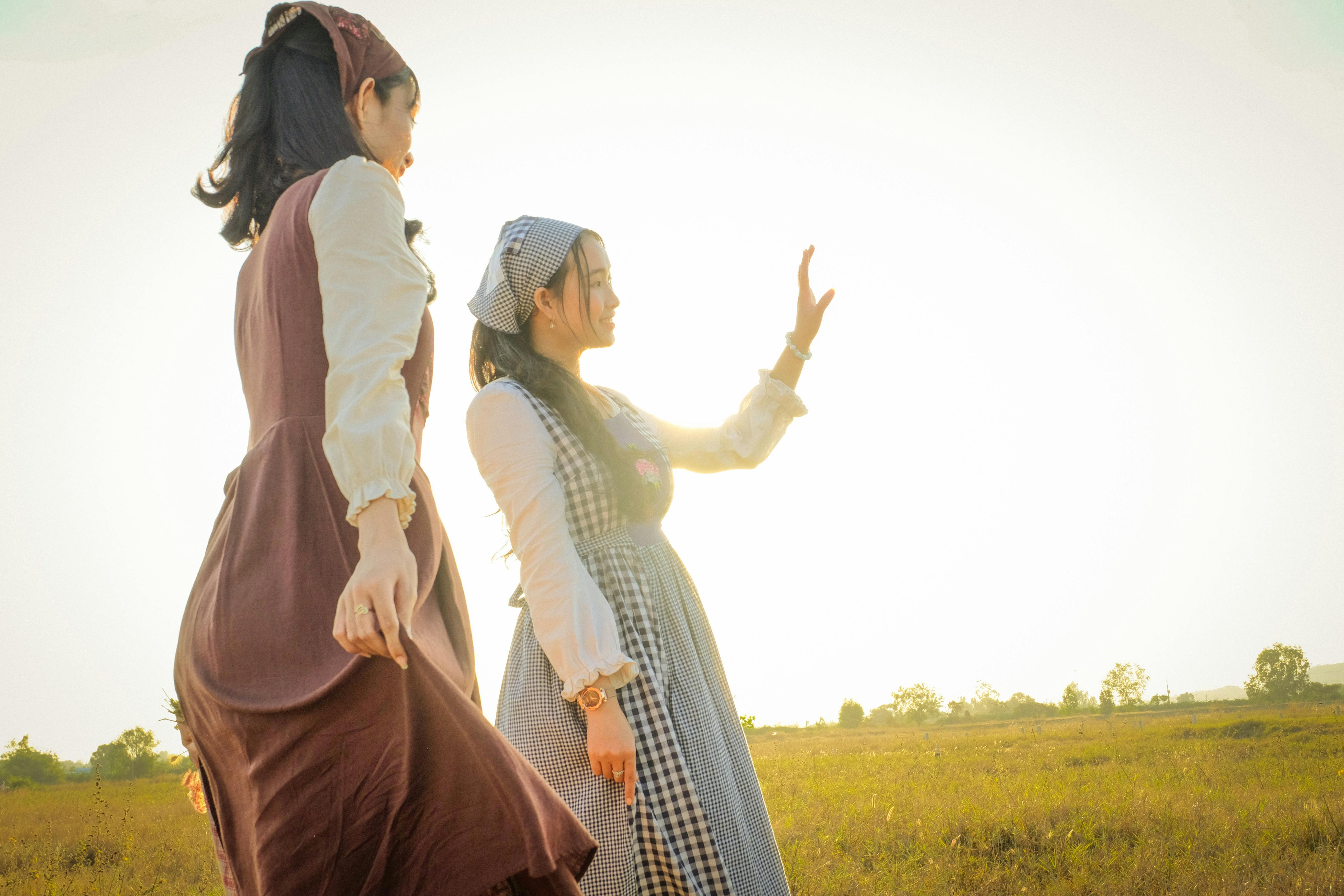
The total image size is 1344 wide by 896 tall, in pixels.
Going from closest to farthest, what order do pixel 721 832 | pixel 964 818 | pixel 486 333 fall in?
1. pixel 721 832
2. pixel 486 333
3. pixel 964 818

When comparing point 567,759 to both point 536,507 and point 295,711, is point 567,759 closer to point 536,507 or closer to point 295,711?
point 536,507

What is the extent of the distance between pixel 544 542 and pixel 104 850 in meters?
4.12

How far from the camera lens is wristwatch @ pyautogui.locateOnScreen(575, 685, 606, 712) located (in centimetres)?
189

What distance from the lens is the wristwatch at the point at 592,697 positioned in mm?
1895

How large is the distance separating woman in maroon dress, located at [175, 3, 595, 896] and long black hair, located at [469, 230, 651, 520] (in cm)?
87

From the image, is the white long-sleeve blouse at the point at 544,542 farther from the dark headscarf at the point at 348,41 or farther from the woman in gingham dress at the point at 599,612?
the dark headscarf at the point at 348,41

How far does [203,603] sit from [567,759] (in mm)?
1010

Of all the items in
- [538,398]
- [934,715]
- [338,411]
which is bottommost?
[934,715]

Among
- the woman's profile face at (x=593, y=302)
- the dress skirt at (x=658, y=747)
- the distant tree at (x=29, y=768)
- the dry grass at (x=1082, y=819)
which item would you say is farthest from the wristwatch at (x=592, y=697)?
the distant tree at (x=29, y=768)

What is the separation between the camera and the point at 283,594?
117 centimetres

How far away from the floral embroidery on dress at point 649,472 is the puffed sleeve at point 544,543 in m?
0.25

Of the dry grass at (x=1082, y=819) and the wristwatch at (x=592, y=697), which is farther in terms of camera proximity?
the dry grass at (x=1082, y=819)

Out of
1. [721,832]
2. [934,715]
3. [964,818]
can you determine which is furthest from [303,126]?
[934,715]

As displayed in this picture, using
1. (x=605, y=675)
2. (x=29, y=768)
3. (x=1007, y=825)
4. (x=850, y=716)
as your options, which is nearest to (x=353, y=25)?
(x=605, y=675)
